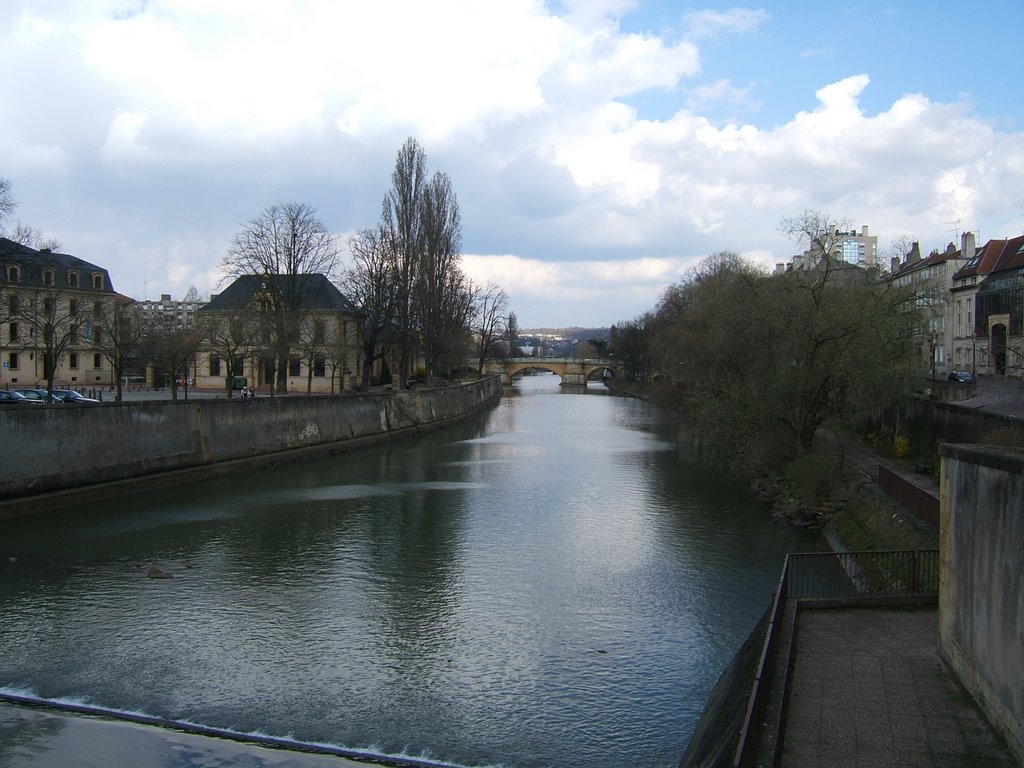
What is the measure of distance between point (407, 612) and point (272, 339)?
30596 millimetres

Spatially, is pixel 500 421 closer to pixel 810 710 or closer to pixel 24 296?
pixel 24 296

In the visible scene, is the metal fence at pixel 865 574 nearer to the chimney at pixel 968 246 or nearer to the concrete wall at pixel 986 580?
the concrete wall at pixel 986 580

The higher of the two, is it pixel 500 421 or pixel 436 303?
pixel 436 303

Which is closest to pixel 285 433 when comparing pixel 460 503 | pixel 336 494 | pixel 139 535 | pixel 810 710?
pixel 336 494

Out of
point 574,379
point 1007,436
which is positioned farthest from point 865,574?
point 574,379

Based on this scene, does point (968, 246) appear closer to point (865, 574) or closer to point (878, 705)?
point (865, 574)

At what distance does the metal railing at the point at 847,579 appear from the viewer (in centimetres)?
928

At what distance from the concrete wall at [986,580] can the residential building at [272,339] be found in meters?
35.6

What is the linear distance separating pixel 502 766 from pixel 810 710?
3.34 m

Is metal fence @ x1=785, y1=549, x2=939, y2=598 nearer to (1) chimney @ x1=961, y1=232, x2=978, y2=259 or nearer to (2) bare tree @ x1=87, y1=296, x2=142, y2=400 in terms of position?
(2) bare tree @ x1=87, y1=296, x2=142, y2=400

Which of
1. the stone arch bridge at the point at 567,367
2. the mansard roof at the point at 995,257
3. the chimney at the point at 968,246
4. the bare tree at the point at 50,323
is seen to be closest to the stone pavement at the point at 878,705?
the bare tree at the point at 50,323

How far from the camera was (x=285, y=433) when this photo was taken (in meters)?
34.1

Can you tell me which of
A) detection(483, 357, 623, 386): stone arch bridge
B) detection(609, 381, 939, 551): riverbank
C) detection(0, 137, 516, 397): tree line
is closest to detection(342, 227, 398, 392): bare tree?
detection(0, 137, 516, 397): tree line

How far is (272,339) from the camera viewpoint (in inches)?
1686
